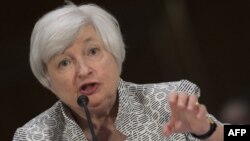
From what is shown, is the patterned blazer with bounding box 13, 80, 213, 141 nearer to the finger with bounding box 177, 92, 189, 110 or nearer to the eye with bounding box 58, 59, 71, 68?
the eye with bounding box 58, 59, 71, 68

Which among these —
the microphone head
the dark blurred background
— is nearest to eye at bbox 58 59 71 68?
the microphone head

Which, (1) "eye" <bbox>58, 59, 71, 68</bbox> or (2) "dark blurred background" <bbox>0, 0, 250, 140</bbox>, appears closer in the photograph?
→ (1) "eye" <bbox>58, 59, 71, 68</bbox>

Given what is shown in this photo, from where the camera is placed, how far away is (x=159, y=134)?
5.03ft

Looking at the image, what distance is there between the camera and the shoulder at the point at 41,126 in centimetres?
155

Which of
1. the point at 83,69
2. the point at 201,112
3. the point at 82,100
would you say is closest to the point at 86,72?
the point at 83,69

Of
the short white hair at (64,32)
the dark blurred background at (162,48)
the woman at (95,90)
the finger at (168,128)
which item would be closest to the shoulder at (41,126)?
the woman at (95,90)

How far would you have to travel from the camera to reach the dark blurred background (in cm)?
232

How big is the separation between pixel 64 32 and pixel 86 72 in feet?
0.42

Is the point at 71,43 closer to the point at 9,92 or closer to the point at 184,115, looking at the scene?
the point at 184,115

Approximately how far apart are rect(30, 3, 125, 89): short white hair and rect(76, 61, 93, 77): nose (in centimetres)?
6

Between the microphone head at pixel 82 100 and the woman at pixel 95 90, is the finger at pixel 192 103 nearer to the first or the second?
the woman at pixel 95 90

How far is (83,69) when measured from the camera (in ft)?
4.60

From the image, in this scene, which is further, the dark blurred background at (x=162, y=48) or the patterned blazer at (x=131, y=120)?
the dark blurred background at (x=162, y=48)

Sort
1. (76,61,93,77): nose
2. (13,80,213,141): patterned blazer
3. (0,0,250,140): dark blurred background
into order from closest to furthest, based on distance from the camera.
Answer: (76,61,93,77): nose → (13,80,213,141): patterned blazer → (0,0,250,140): dark blurred background
